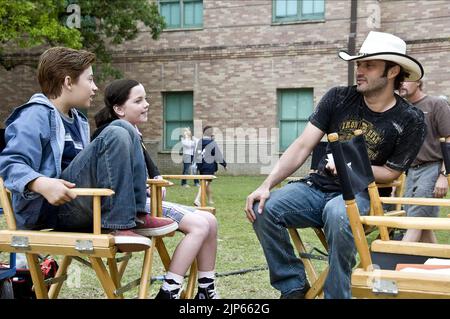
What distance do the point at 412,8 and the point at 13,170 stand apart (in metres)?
16.2

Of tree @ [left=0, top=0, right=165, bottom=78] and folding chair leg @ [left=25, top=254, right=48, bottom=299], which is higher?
tree @ [left=0, top=0, right=165, bottom=78]

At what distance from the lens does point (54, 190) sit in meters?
2.51

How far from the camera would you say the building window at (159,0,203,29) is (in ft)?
63.2

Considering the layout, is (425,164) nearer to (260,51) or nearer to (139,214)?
(139,214)

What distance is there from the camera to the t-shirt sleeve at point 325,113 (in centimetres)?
351

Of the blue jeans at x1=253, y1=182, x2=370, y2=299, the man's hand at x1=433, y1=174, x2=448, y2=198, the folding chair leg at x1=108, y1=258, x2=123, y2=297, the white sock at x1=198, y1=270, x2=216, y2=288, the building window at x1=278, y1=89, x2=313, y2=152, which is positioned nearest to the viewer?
the folding chair leg at x1=108, y1=258, x2=123, y2=297

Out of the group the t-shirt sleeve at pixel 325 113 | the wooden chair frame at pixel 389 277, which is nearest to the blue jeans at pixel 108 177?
the wooden chair frame at pixel 389 277

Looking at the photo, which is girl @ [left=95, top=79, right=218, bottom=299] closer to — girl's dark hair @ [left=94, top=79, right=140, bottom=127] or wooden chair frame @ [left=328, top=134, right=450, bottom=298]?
girl's dark hair @ [left=94, top=79, right=140, bottom=127]

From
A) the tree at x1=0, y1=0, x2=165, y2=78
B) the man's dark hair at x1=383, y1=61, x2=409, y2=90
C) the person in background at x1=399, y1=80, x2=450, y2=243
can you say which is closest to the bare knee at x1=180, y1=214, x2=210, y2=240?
the man's dark hair at x1=383, y1=61, x2=409, y2=90

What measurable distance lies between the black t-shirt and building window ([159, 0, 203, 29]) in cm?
1624

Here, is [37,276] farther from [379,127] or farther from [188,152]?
[188,152]

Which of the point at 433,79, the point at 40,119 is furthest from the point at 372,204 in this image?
the point at 433,79

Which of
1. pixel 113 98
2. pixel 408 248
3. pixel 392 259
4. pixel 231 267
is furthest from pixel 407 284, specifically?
pixel 231 267

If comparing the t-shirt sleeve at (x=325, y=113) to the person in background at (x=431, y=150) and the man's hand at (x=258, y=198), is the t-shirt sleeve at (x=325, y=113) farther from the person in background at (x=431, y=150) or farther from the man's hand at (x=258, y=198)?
the person in background at (x=431, y=150)
